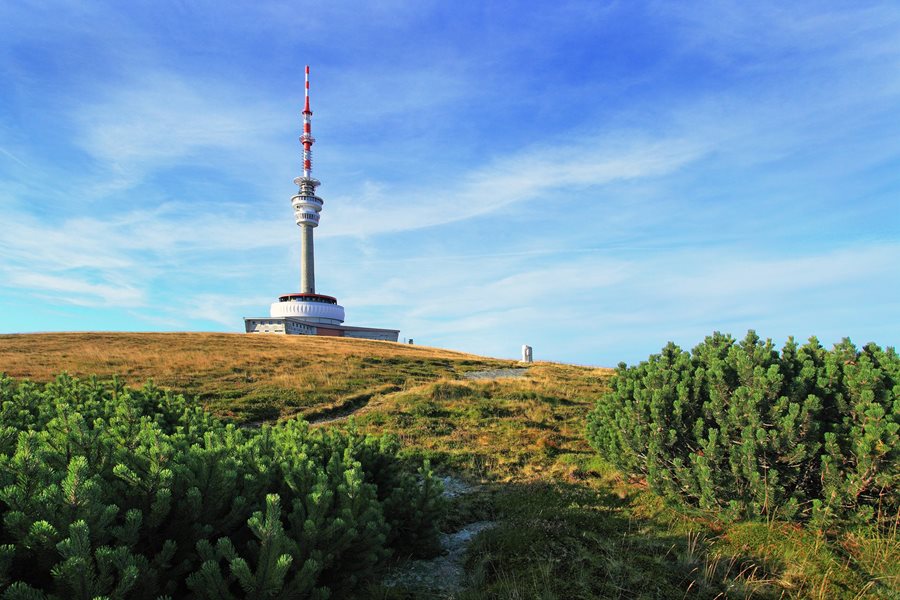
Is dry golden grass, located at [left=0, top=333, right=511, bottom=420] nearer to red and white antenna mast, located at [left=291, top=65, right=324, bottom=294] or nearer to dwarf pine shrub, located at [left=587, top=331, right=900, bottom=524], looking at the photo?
dwarf pine shrub, located at [left=587, top=331, right=900, bottom=524]

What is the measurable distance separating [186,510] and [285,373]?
23.1 m

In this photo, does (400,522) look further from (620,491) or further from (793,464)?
(793,464)

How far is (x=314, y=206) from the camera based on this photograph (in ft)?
302

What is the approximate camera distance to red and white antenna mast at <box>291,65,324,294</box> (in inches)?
3524

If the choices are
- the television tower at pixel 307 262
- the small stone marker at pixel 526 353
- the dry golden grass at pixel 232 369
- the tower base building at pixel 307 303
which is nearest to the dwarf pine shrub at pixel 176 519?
the dry golden grass at pixel 232 369

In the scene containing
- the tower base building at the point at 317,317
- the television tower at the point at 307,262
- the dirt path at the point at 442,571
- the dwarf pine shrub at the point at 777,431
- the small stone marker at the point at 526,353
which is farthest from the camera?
the television tower at the point at 307,262

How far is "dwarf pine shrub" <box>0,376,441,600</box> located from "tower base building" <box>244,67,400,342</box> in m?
70.3

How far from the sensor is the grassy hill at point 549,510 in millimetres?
5664

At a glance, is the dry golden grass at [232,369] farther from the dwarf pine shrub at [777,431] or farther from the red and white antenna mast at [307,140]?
the red and white antenna mast at [307,140]

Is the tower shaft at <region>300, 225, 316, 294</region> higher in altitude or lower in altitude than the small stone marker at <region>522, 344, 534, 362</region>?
higher

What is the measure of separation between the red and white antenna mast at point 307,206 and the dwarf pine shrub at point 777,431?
8458 centimetres

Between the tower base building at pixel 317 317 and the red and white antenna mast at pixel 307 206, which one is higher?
the red and white antenna mast at pixel 307 206

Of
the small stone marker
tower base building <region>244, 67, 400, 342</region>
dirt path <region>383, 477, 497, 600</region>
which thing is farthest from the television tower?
dirt path <region>383, 477, 497, 600</region>

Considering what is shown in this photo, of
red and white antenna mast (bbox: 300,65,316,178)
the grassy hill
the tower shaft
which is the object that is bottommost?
the grassy hill
